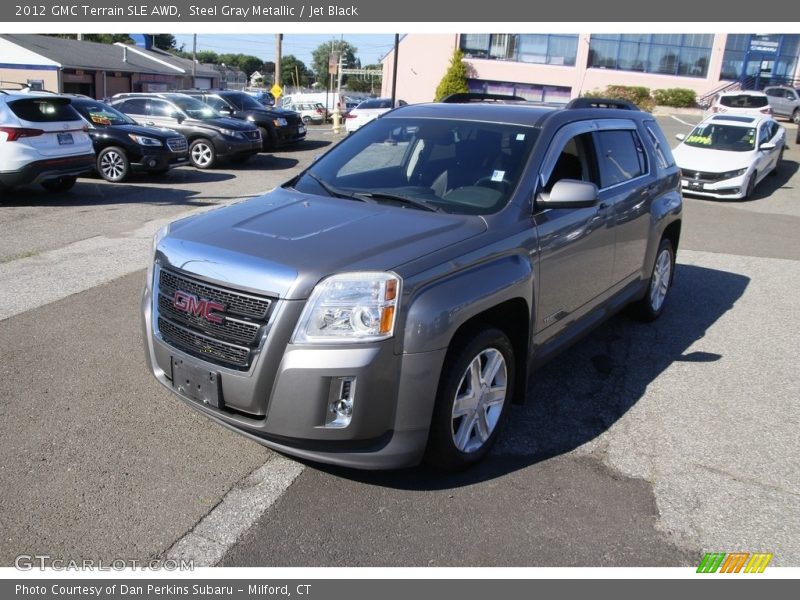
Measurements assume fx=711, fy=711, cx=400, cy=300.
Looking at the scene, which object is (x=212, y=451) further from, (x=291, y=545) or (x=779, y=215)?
(x=779, y=215)

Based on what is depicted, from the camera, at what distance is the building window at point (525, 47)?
4981cm

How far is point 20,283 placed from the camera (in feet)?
22.2

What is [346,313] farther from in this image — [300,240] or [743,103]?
[743,103]

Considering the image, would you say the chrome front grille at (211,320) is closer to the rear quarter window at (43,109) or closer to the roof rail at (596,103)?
the roof rail at (596,103)

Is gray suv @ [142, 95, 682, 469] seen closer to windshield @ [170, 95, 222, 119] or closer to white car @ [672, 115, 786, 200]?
white car @ [672, 115, 786, 200]

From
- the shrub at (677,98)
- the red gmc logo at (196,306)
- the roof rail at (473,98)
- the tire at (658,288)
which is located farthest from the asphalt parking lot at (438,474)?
the shrub at (677,98)

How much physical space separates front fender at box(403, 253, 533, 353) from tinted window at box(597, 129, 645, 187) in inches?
64.1

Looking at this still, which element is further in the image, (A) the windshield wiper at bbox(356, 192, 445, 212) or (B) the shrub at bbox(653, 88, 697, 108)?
(B) the shrub at bbox(653, 88, 697, 108)

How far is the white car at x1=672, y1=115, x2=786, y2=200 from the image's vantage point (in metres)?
14.8

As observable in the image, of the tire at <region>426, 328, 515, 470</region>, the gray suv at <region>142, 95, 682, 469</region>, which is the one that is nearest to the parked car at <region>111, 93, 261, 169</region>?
the gray suv at <region>142, 95, 682, 469</region>

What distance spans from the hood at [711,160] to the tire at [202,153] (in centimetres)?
1028

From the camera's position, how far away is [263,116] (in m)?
19.8

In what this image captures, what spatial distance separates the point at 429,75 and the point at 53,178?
44.7 m

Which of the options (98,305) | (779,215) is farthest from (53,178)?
(779,215)
